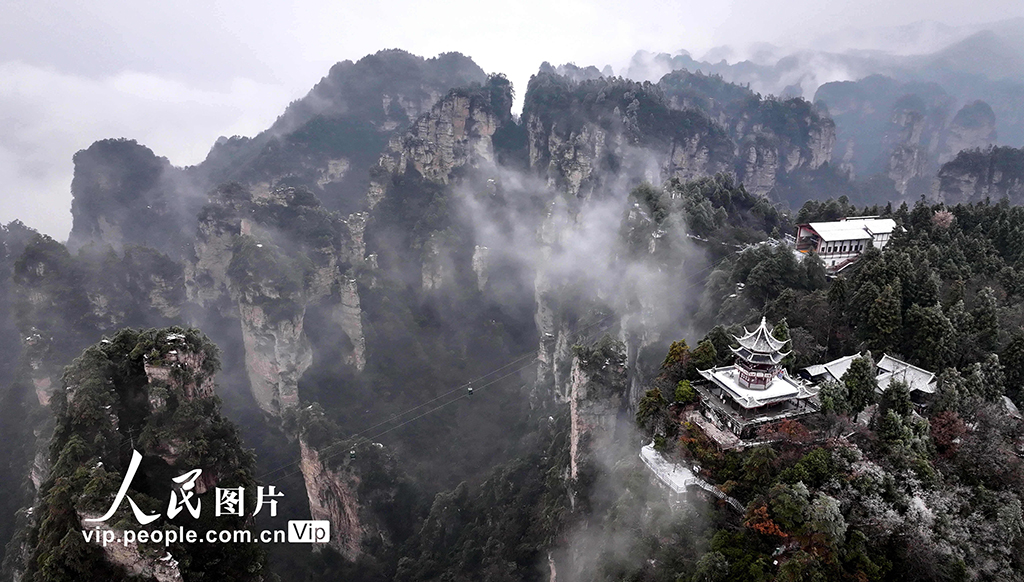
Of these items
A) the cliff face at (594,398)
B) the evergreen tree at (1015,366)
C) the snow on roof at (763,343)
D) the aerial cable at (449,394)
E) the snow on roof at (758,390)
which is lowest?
the aerial cable at (449,394)

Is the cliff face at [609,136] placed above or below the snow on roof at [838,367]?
above

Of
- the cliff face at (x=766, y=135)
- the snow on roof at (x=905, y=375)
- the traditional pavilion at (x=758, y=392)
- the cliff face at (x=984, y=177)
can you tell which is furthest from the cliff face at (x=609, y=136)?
the traditional pavilion at (x=758, y=392)

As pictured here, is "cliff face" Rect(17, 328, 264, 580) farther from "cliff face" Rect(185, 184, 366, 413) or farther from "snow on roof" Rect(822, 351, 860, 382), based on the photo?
"snow on roof" Rect(822, 351, 860, 382)

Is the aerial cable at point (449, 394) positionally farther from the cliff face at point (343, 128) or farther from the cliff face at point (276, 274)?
the cliff face at point (343, 128)

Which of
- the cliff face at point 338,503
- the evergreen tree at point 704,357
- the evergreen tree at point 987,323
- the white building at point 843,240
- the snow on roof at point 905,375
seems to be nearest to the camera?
the snow on roof at point 905,375

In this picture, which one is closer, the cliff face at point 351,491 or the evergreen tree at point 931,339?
the evergreen tree at point 931,339

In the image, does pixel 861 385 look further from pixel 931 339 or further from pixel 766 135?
pixel 766 135

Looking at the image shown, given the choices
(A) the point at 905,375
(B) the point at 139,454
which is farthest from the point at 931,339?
(B) the point at 139,454
